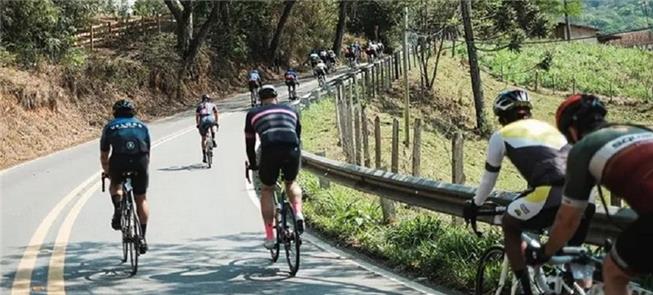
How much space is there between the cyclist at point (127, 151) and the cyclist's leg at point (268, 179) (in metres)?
1.38

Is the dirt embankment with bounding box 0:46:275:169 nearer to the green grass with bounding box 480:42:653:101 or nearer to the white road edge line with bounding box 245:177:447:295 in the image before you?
the white road edge line with bounding box 245:177:447:295

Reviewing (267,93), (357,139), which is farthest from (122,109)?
(357,139)

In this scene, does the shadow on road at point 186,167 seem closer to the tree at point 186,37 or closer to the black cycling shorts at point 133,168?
the black cycling shorts at point 133,168

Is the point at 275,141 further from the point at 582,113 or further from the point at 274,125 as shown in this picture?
the point at 582,113

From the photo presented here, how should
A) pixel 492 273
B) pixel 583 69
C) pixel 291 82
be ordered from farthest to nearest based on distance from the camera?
pixel 583 69 → pixel 291 82 → pixel 492 273

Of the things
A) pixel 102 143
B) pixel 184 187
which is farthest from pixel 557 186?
pixel 184 187

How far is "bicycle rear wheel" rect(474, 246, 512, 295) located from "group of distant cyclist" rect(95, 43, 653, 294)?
1.47 ft

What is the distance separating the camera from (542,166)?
509 centimetres

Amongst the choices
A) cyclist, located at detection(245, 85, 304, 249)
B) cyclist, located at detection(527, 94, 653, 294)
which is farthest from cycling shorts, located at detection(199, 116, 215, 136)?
cyclist, located at detection(527, 94, 653, 294)

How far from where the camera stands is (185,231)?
1045 centimetres

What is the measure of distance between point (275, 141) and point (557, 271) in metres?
3.71

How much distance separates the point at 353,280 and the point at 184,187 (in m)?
7.52

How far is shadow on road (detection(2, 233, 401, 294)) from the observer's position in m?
7.43

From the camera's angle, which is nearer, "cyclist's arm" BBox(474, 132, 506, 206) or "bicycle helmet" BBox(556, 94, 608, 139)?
"bicycle helmet" BBox(556, 94, 608, 139)
